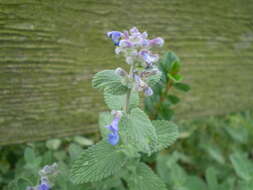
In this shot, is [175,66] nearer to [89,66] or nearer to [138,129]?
[89,66]

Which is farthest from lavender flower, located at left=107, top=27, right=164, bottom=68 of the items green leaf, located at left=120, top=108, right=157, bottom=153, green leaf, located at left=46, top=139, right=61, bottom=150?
green leaf, located at left=46, top=139, right=61, bottom=150

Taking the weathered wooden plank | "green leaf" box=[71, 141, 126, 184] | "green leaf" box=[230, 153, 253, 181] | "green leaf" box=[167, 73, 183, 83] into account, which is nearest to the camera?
"green leaf" box=[71, 141, 126, 184]

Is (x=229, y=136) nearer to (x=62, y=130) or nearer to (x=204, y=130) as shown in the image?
(x=204, y=130)

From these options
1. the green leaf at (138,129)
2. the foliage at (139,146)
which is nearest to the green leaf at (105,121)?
the foliage at (139,146)

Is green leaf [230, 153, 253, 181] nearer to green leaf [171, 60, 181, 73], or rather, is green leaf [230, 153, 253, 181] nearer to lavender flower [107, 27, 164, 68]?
green leaf [171, 60, 181, 73]

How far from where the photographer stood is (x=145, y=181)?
118cm

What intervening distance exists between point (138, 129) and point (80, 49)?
589mm

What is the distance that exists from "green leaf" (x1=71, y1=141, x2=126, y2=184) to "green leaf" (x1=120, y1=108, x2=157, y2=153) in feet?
0.49

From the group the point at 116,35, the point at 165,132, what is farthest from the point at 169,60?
the point at 116,35

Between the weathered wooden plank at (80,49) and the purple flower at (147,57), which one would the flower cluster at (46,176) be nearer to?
the weathered wooden plank at (80,49)

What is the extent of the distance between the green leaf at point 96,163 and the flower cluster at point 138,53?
29 cm

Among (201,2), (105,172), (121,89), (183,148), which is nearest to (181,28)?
(201,2)

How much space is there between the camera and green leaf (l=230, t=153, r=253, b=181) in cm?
173

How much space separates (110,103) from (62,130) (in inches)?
22.8
